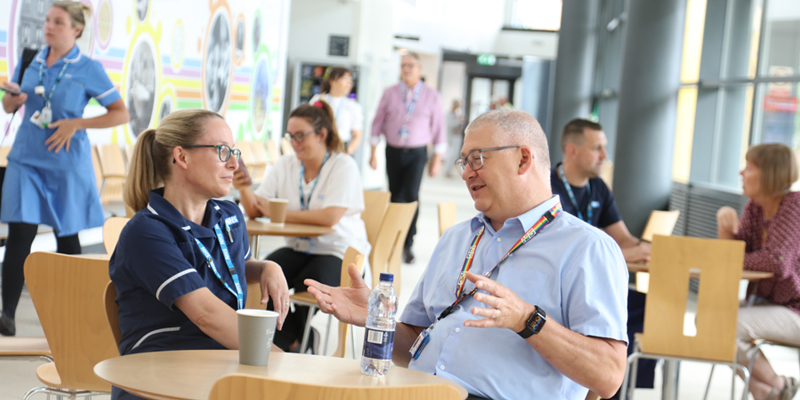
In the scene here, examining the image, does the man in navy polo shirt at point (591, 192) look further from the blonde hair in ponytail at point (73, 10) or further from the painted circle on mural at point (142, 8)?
the painted circle on mural at point (142, 8)

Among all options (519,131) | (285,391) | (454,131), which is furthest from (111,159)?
(454,131)

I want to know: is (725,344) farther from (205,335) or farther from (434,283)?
(205,335)

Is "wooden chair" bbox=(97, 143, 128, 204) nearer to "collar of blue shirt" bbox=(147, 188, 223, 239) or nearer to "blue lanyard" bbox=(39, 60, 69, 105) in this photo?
"blue lanyard" bbox=(39, 60, 69, 105)

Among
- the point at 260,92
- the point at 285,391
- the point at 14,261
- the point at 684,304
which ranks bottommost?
the point at 14,261

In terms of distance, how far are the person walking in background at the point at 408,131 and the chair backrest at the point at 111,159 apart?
101 inches

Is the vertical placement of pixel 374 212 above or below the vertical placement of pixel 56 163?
below

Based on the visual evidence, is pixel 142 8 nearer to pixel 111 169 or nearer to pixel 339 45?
pixel 111 169

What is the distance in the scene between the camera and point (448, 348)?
194cm

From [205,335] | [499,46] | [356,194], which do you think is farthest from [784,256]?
[499,46]

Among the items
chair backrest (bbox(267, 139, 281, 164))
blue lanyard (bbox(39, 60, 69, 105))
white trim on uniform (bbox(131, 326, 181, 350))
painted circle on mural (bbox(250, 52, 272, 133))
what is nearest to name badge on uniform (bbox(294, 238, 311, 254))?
blue lanyard (bbox(39, 60, 69, 105))

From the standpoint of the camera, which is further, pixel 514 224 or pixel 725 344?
pixel 725 344

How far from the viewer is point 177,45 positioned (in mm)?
7281

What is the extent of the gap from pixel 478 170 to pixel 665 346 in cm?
173

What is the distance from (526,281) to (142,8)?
5773 millimetres
